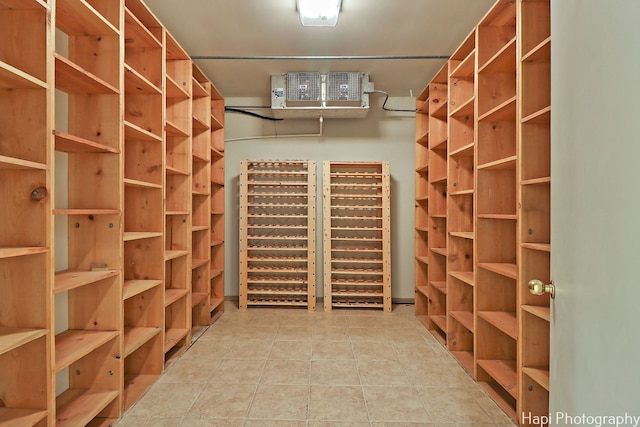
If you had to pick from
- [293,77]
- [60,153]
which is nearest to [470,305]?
[293,77]

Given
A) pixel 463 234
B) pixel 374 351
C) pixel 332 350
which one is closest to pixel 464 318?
pixel 463 234

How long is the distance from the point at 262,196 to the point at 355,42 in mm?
2099

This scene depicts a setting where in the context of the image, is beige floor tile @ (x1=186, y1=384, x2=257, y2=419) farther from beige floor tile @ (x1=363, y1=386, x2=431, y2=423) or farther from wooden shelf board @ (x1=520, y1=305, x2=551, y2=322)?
wooden shelf board @ (x1=520, y1=305, x2=551, y2=322)

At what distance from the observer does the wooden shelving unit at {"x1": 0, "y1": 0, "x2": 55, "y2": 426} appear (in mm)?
1330

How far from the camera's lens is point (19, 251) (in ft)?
3.92

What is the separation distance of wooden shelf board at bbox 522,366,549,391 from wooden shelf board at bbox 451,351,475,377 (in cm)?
69

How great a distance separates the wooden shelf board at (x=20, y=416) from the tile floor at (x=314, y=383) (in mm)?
581

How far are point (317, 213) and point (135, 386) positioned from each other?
265 cm

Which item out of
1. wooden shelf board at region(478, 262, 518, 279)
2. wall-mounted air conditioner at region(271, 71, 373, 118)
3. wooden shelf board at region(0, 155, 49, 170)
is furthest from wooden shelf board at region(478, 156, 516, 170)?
wooden shelf board at region(0, 155, 49, 170)

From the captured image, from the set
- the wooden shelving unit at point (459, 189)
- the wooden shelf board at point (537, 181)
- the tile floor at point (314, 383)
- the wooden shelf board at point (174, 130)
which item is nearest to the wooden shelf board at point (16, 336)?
the tile floor at point (314, 383)

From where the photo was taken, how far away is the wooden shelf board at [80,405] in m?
1.60

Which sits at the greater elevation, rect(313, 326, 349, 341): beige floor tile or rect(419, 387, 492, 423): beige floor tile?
rect(313, 326, 349, 341): beige floor tile

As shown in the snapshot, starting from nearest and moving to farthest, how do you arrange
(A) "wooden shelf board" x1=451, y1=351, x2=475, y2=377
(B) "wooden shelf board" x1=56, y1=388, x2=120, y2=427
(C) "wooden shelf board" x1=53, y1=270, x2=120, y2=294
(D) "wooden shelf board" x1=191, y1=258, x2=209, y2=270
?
(C) "wooden shelf board" x1=53, y1=270, x2=120, y2=294, (B) "wooden shelf board" x1=56, y1=388, x2=120, y2=427, (A) "wooden shelf board" x1=451, y1=351, x2=475, y2=377, (D) "wooden shelf board" x1=191, y1=258, x2=209, y2=270

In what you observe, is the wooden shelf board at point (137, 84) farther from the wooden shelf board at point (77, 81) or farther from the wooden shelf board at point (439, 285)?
the wooden shelf board at point (439, 285)
